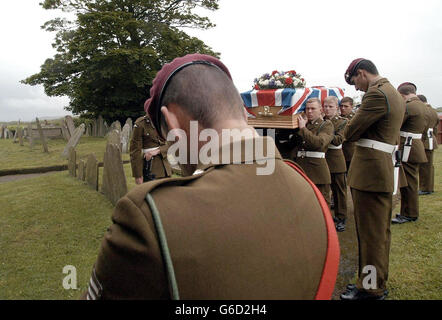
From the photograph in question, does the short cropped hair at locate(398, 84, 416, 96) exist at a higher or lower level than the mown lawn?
higher

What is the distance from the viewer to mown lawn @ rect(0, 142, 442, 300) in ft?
11.7

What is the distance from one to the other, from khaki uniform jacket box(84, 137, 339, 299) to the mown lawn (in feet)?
9.95

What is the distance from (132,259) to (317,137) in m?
4.53

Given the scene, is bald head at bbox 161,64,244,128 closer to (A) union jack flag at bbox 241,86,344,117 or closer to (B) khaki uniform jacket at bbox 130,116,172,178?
(A) union jack flag at bbox 241,86,344,117

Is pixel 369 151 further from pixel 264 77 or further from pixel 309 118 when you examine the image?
pixel 264 77

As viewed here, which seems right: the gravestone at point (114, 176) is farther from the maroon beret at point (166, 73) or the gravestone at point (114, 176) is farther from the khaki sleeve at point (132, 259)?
the khaki sleeve at point (132, 259)

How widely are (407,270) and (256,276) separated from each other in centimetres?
379

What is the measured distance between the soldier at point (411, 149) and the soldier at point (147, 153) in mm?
4227

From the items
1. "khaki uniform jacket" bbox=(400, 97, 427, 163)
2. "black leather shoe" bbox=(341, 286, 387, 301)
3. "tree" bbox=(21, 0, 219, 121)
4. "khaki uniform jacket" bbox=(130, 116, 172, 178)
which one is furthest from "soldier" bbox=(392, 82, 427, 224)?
"tree" bbox=(21, 0, 219, 121)

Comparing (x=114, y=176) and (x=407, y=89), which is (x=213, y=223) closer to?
(x=114, y=176)

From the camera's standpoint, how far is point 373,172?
331cm

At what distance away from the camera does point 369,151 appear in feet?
11.2

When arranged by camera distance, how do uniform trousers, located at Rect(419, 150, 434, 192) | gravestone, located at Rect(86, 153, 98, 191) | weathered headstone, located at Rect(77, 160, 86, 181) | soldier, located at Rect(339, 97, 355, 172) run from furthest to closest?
weathered headstone, located at Rect(77, 160, 86, 181) < gravestone, located at Rect(86, 153, 98, 191) < uniform trousers, located at Rect(419, 150, 434, 192) < soldier, located at Rect(339, 97, 355, 172)
